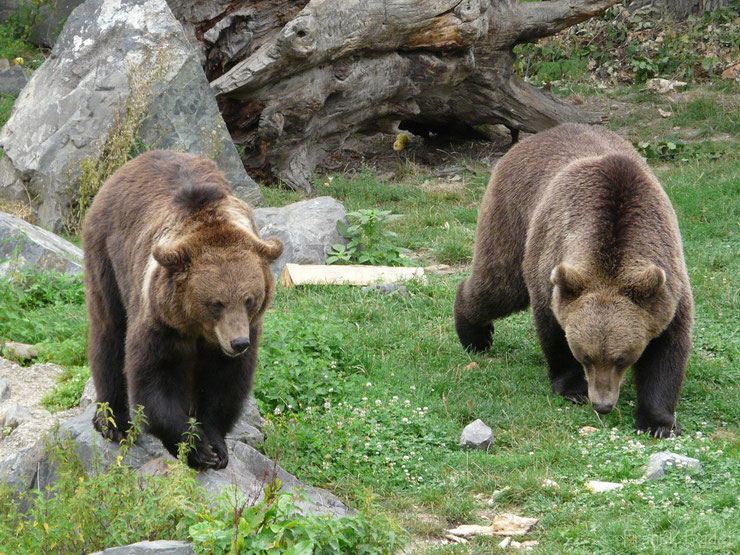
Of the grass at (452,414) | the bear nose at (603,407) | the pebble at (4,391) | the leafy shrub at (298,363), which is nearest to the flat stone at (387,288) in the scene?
the grass at (452,414)

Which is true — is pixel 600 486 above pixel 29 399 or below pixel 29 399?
above

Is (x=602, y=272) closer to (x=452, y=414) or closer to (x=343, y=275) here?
(x=452, y=414)

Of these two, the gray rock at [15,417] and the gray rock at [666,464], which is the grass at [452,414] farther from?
the gray rock at [15,417]

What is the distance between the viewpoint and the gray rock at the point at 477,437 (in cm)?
594

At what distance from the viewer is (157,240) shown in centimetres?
479

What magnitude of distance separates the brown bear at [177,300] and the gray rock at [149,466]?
0.10 metres

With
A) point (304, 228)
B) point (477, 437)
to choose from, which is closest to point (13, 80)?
point (304, 228)

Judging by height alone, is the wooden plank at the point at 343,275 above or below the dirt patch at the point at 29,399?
below

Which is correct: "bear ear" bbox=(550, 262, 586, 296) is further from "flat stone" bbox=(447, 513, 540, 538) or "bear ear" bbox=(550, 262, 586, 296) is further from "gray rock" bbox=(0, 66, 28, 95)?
"gray rock" bbox=(0, 66, 28, 95)

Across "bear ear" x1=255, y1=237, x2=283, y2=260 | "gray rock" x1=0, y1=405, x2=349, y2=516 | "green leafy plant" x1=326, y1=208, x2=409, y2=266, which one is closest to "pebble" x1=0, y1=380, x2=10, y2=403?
"gray rock" x1=0, y1=405, x2=349, y2=516

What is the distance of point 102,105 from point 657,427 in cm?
687

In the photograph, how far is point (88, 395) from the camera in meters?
6.18

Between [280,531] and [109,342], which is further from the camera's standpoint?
[109,342]

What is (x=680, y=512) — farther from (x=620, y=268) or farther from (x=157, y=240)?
(x=157, y=240)
